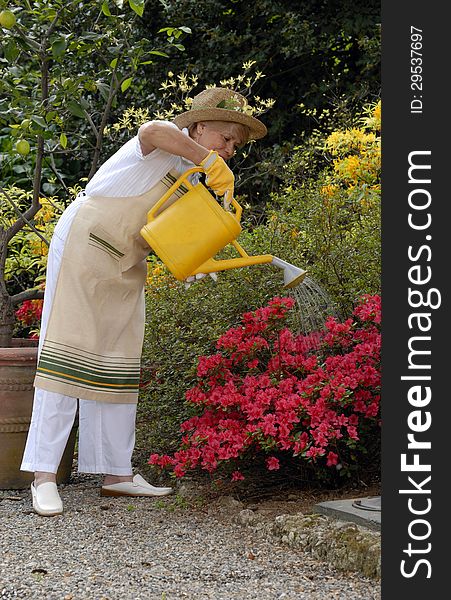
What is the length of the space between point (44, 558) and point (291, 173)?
9.55 ft

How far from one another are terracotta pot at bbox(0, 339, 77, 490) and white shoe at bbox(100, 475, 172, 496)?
39 cm

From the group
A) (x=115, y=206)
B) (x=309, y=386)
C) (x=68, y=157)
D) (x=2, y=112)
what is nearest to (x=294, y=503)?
(x=309, y=386)

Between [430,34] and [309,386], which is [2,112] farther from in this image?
[430,34]

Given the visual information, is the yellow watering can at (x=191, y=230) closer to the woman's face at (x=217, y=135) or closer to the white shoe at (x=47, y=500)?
the woman's face at (x=217, y=135)

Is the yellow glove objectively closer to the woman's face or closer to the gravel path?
the woman's face

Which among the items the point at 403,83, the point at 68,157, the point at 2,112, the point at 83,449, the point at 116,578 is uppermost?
the point at 68,157

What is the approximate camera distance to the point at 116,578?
8.93ft

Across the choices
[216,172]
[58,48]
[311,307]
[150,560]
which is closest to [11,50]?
[58,48]

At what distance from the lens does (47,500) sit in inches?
138

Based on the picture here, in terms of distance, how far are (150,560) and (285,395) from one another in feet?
2.51

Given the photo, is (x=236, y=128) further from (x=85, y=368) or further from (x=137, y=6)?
(x=85, y=368)

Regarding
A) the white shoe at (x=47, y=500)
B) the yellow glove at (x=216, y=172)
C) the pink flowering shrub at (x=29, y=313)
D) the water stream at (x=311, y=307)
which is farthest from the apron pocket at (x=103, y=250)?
the pink flowering shrub at (x=29, y=313)

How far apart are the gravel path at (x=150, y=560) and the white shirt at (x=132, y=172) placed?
3.87ft

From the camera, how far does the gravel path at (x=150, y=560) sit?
2.59 metres
